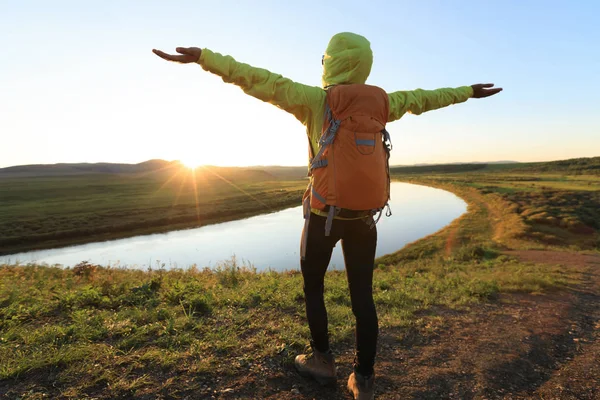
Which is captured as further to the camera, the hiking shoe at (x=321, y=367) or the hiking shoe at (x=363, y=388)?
the hiking shoe at (x=321, y=367)

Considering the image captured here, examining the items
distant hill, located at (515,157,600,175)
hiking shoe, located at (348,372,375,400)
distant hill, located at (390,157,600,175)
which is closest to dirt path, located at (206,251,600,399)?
hiking shoe, located at (348,372,375,400)

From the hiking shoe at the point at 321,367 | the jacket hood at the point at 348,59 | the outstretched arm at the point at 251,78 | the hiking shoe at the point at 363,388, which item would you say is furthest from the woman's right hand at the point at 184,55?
the hiking shoe at the point at 363,388

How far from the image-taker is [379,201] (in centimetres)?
265

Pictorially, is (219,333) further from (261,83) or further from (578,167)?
(578,167)

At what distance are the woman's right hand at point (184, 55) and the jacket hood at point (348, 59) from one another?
3.46 ft

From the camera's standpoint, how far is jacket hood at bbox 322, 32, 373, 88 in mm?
2588

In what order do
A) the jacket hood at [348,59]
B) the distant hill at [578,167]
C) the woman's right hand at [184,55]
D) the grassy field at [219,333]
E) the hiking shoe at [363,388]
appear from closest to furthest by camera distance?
1. the woman's right hand at [184,55]
2. the jacket hood at [348,59]
3. the hiking shoe at [363,388]
4. the grassy field at [219,333]
5. the distant hill at [578,167]

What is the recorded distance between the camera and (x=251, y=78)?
246cm

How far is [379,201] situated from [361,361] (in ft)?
4.75

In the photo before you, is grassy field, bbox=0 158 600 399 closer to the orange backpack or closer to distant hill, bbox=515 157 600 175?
the orange backpack

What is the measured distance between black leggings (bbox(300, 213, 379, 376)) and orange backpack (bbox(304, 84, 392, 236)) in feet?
0.54

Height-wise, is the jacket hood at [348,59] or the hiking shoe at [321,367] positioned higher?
the jacket hood at [348,59]

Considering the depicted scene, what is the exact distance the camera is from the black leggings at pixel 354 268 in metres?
2.68

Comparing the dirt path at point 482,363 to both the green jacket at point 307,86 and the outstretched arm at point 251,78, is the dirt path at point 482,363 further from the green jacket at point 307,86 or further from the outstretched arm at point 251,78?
the outstretched arm at point 251,78
